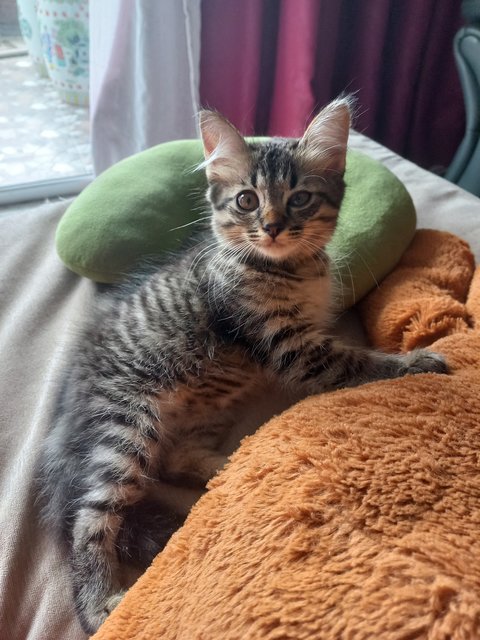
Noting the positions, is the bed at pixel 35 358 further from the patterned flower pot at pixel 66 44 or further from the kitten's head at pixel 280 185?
the patterned flower pot at pixel 66 44

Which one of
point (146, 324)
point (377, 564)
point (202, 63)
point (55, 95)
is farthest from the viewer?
point (55, 95)

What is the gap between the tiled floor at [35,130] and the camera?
2369 mm

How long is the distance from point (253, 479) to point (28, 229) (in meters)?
1.13

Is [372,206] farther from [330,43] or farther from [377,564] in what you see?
[330,43]

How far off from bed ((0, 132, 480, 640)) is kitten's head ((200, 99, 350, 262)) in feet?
1.08

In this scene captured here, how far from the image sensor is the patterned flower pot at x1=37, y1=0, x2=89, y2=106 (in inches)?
82.7

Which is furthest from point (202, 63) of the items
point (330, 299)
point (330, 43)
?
point (330, 299)

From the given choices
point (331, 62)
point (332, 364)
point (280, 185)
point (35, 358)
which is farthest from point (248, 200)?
point (331, 62)

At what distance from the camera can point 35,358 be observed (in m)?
1.31

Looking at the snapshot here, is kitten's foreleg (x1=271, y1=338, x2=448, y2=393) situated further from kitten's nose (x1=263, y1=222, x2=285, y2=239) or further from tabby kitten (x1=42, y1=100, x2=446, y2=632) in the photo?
kitten's nose (x1=263, y1=222, x2=285, y2=239)

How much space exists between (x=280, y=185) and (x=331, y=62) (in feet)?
4.30

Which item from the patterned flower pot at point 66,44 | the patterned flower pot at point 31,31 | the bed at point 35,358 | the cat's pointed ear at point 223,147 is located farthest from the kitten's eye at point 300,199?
the patterned flower pot at point 31,31

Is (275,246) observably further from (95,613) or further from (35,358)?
(95,613)

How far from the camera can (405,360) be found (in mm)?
1108
